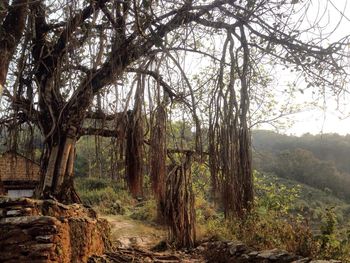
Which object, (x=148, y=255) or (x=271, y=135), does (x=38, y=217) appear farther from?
(x=271, y=135)

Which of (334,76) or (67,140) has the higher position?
(334,76)

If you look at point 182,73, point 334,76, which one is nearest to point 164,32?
point 182,73

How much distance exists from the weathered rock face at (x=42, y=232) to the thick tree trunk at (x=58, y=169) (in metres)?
0.48

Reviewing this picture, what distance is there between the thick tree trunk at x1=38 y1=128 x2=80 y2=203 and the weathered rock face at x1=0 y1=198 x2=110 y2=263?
478mm

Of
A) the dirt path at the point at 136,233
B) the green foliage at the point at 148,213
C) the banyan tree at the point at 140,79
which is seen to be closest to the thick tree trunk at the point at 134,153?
the banyan tree at the point at 140,79

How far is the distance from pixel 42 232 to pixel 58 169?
178 centimetres

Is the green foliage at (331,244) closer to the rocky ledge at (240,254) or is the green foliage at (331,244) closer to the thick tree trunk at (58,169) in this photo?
the rocky ledge at (240,254)

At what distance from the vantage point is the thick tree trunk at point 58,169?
25.2 ft

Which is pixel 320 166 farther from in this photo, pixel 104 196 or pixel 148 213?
pixel 148 213

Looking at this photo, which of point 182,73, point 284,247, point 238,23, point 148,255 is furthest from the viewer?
point 148,255

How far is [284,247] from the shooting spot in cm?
824

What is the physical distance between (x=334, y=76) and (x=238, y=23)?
1413 millimetres

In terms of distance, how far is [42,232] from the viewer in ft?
20.0

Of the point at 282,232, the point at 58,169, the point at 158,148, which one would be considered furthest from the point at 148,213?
the point at 158,148
